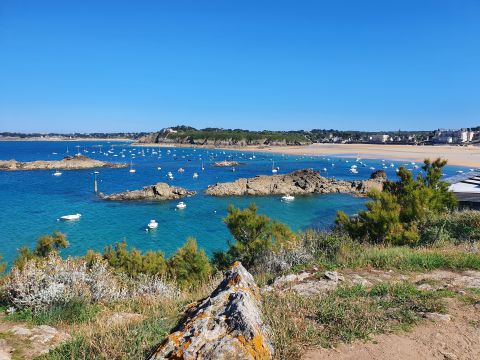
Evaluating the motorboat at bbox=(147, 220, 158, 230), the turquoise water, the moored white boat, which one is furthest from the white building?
the moored white boat

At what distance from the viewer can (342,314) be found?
615 centimetres

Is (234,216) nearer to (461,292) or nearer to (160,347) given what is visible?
(461,292)

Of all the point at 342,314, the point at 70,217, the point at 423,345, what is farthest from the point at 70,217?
the point at 423,345

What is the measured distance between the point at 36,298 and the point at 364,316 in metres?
7.53

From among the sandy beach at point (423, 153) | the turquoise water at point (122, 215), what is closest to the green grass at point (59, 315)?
the turquoise water at point (122, 215)

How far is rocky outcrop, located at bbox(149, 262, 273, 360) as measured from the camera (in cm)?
423

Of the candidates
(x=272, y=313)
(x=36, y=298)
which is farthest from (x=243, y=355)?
(x=36, y=298)

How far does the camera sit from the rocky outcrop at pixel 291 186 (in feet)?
192

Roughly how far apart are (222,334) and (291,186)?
188ft

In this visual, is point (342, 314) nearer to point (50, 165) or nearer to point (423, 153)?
point (50, 165)

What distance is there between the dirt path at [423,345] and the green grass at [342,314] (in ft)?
0.54

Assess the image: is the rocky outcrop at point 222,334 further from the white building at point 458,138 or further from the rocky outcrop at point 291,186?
the white building at point 458,138

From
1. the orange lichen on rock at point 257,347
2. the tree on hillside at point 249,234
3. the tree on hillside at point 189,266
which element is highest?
the orange lichen on rock at point 257,347

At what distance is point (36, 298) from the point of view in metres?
8.61
